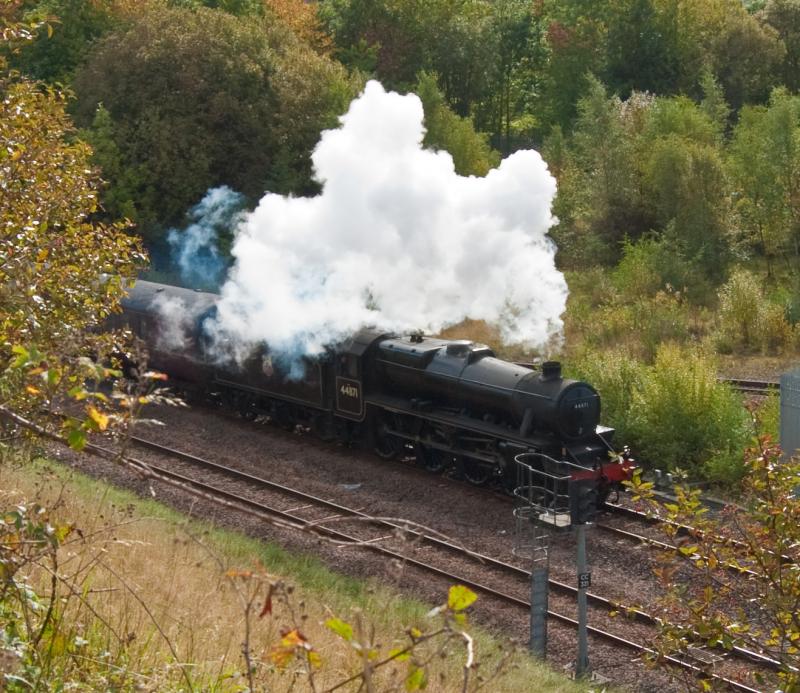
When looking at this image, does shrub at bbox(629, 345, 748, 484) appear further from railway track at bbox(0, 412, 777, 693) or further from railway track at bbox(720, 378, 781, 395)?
railway track at bbox(0, 412, 777, 693)

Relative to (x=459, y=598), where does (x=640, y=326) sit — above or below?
above

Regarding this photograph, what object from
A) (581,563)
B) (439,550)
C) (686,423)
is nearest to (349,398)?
(439,550)

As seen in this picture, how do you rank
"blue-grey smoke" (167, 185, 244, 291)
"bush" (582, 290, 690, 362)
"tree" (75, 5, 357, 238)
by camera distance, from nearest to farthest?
1. "bush" (582, 290, 690, 362)
2. "tree" (75, 5, 357, 238)
3. "blue-grey smoke" (167, 185, 244, 291)

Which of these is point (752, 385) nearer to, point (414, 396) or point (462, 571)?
point (414, 396)

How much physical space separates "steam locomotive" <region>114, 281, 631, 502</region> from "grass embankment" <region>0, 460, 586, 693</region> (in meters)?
4.38

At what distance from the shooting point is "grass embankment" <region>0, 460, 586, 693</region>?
5855 mm

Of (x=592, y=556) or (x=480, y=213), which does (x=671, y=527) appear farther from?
(x=480, y=213)

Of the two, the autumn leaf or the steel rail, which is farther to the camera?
the steel rail

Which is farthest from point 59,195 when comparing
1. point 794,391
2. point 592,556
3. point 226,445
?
point 794,391

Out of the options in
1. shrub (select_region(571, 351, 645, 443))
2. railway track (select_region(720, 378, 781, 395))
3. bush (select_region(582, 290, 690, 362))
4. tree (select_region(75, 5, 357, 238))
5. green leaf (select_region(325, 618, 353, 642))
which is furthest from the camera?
tree (select_region(75, 5, 357, 238))

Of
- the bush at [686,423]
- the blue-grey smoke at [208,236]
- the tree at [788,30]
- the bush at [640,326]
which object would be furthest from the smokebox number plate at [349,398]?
the tree at [788,30]

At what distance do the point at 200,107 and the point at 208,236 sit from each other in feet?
14.0

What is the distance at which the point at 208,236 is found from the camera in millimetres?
36250

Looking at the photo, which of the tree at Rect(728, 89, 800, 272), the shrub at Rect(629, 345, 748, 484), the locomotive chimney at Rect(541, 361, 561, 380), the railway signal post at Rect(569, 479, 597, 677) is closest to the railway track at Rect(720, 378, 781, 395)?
the shrub at Rect(629, 345, 748, 484)
